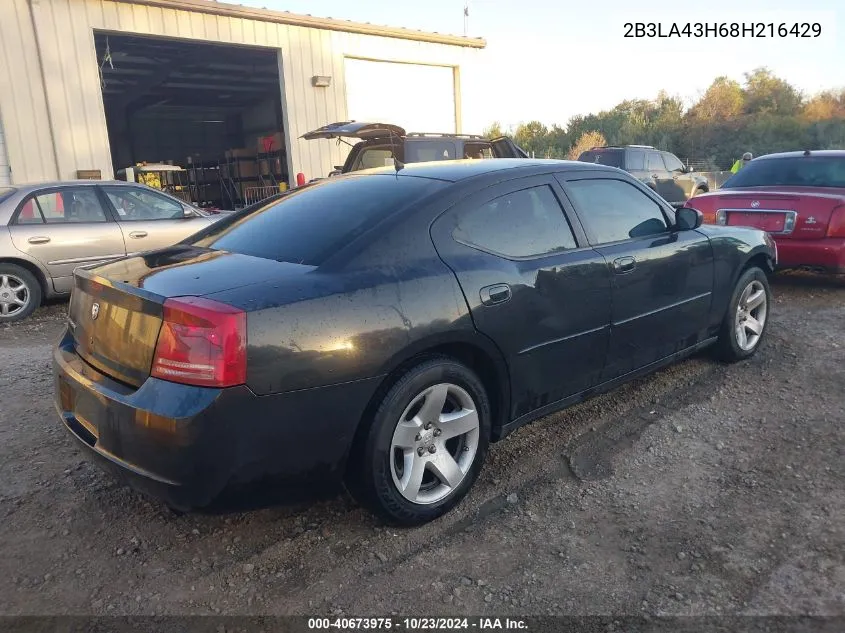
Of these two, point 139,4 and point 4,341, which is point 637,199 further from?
point 139,4

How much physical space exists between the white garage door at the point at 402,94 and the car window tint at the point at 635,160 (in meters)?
4.79

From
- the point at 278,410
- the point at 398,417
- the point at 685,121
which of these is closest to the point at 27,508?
the point at 278,410

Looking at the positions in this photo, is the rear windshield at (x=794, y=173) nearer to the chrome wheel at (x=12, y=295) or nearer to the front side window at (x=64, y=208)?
the front side window at (x=64, y=208)

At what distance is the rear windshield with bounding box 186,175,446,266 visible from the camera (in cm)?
285

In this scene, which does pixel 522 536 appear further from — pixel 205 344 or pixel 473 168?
pixel 473 168

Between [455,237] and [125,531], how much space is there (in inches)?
75.8

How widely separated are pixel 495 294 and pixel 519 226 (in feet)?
1.57

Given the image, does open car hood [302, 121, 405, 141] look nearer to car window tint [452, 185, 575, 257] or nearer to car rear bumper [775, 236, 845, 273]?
car rear bumper [775, 236, 845, 273]

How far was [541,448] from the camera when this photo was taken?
355cm

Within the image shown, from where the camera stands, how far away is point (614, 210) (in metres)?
3.79

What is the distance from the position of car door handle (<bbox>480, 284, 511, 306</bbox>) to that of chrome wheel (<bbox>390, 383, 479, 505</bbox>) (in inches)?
16.1

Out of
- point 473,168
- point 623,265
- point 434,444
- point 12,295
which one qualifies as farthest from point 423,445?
point 12,295

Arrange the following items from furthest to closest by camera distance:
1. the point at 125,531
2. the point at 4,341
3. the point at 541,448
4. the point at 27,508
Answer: the point at 4,341 < the point at 541,448 < the point at 27,508 < the point at 125,531

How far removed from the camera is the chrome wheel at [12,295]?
6.63 metres
